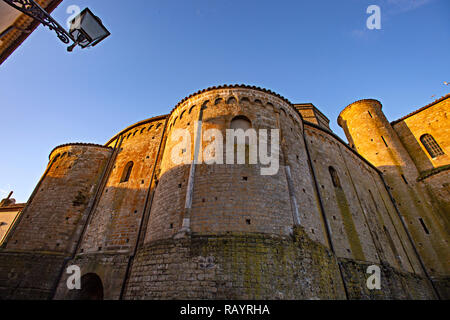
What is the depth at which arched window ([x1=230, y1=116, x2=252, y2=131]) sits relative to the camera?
10.1 metres

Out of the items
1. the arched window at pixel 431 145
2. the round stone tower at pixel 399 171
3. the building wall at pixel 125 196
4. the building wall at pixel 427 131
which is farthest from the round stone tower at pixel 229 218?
the arched window at pixel 431 145

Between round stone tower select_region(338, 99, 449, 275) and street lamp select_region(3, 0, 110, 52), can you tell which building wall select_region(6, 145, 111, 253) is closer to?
street lamp select_region(3, 0, 110, 52)

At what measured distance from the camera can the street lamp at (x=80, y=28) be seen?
3443 mm

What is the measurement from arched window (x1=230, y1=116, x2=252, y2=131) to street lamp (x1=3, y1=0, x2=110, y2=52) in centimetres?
680

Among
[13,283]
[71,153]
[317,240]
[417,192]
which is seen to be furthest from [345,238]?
[71,153]

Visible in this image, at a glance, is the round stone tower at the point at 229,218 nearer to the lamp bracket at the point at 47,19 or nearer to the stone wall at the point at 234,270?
the stone wall at the point at 234,270

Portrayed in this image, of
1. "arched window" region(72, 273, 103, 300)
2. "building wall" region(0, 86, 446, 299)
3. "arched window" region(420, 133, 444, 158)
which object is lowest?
"arched window" region(72, 273, 103, 300)

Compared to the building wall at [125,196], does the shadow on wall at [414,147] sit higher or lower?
higher

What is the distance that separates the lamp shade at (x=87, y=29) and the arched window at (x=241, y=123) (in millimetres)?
6769

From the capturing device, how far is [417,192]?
58.5 feet

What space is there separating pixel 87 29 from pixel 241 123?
7.33 m

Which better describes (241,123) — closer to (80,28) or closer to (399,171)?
(80,28)

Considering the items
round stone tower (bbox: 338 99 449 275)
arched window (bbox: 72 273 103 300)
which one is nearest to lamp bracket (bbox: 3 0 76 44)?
arched window (bbox: 72 273 103 300)
